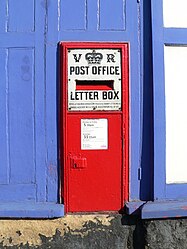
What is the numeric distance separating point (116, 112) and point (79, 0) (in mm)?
1011

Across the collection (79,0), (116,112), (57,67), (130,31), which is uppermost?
(79,0)

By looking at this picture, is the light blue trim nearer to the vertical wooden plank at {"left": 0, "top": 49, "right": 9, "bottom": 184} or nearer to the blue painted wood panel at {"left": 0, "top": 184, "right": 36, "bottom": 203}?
the blue painted wood panel at {"left": 0, "top": 184, "right": 36, "bottom": 203}

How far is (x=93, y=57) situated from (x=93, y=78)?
180 millimetres


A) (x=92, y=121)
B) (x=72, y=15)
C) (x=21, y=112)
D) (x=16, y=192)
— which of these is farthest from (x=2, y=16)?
(x=16, y=192)

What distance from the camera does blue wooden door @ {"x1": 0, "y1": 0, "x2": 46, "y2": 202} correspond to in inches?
155

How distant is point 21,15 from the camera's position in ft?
13.0

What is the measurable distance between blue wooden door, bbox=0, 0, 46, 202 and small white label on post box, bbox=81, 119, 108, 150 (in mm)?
353

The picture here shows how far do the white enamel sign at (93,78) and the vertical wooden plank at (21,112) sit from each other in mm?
355

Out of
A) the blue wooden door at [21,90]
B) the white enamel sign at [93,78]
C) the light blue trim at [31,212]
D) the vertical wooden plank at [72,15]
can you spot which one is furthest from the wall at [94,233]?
the vertical wooden plank at [72,15]

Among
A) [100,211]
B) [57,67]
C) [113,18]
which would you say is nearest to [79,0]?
[113,18]

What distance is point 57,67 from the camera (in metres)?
3.95

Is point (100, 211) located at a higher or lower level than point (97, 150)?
lower

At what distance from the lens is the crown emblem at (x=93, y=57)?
393 centimetres

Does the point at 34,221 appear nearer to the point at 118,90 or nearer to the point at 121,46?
the point at 118,90
